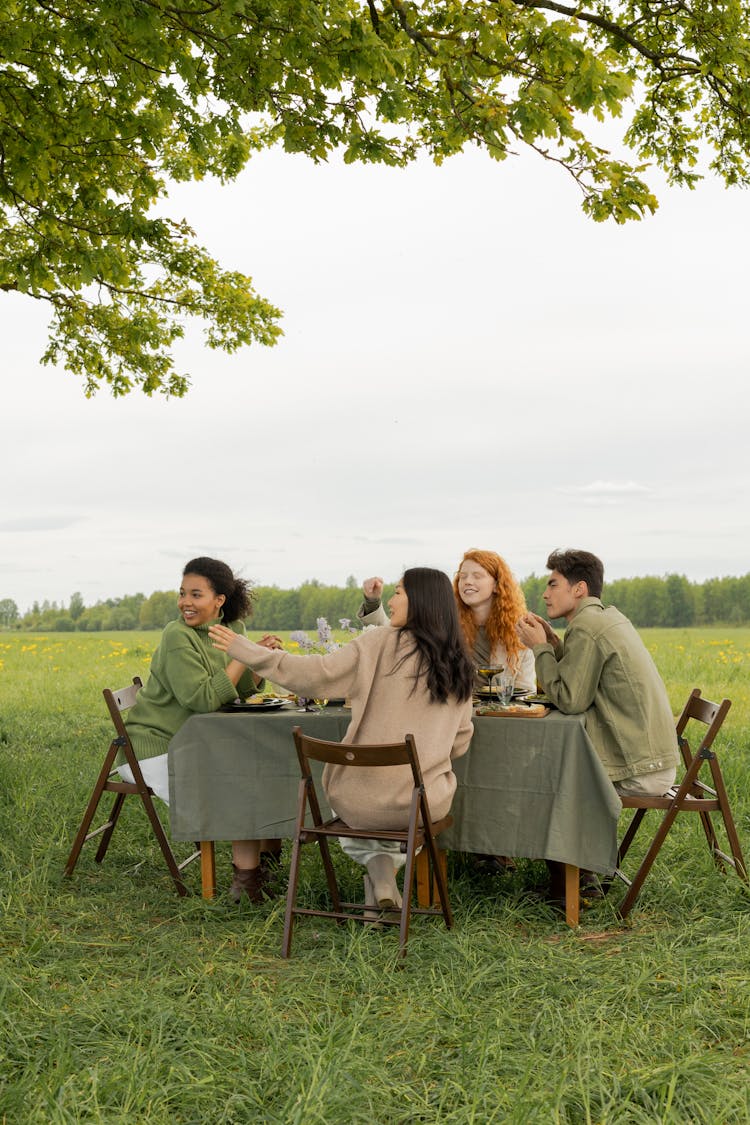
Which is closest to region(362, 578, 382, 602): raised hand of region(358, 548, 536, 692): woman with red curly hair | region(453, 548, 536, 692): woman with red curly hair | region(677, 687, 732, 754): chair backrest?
region(358, 548, 536, 692): woman with red curly hair

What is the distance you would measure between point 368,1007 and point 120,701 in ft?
8.30

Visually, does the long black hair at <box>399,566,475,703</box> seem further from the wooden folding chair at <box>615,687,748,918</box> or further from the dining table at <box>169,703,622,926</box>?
the wooden folding chair at <box>615,687,748,918</box>

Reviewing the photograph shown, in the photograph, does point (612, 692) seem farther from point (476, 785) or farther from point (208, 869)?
point (208, 869)

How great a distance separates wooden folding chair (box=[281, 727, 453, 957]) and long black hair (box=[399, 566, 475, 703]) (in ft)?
1.23

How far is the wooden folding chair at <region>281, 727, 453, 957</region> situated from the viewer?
4.23 metres

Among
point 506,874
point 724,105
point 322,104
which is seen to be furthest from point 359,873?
point 724,105

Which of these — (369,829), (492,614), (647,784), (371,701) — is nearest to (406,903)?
(369,829)

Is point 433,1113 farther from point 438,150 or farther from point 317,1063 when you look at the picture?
point 438,150

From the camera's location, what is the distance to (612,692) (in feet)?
16.5

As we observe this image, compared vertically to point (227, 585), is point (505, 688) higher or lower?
lower

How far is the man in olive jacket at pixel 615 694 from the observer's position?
5.01m

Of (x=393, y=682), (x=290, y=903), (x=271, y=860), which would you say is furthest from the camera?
(x=271, y=860)

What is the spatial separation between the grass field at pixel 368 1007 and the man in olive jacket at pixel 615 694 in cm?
72

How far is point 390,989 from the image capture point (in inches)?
157
